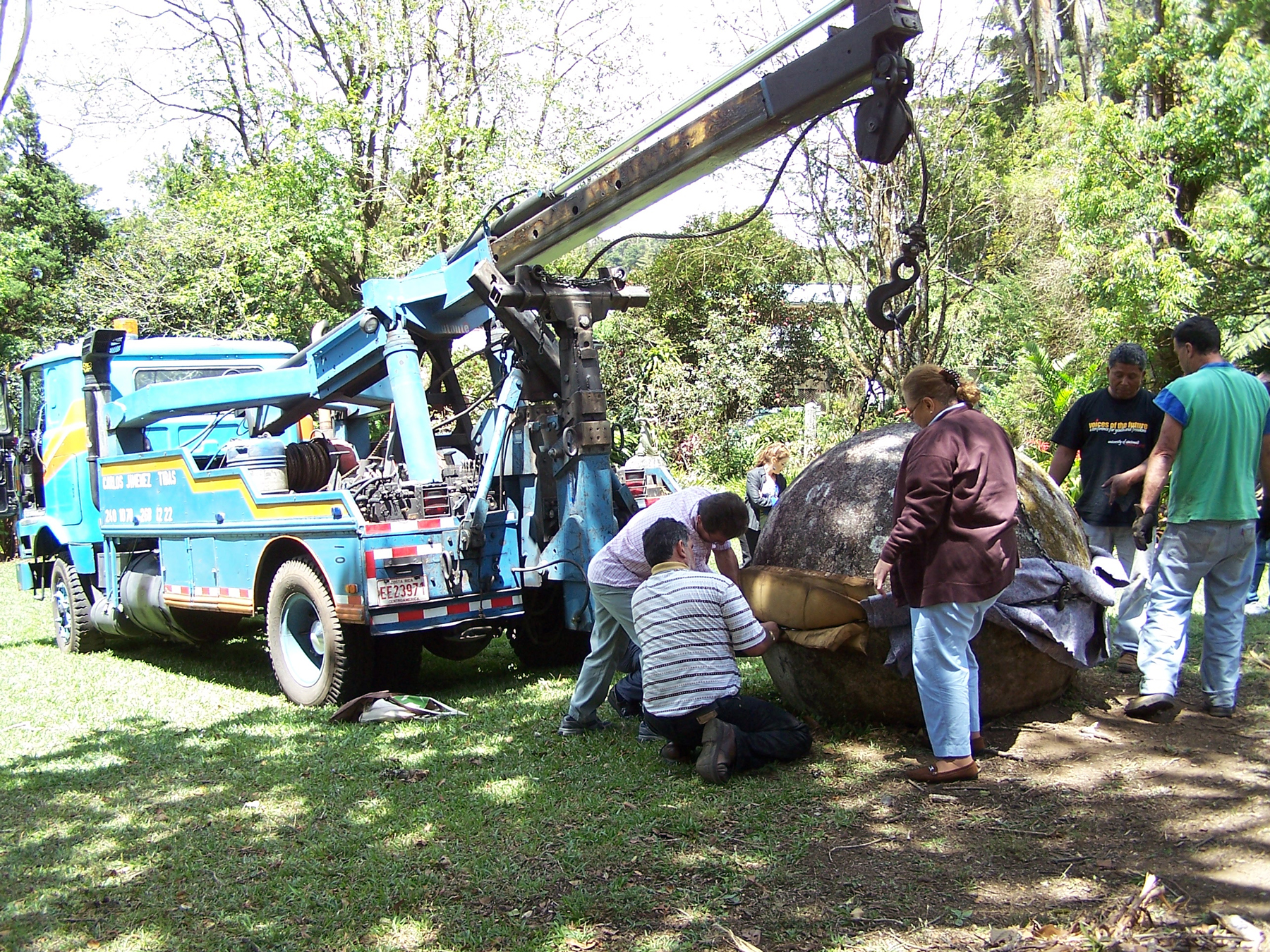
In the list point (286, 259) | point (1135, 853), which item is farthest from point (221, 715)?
point (286, 259)

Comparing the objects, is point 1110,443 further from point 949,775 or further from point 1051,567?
point 949,775

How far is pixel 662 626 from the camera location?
4.94 meters

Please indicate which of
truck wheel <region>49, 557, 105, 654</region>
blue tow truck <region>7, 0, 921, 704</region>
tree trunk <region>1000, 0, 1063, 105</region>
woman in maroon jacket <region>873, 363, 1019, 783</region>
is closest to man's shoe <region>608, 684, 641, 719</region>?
blue tow truck <region>7, 0, 921, 704</region>

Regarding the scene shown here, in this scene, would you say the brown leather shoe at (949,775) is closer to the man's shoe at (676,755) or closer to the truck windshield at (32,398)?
the man's shoe at (676,755)

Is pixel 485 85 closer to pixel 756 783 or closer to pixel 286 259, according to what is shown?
pixel 286 259

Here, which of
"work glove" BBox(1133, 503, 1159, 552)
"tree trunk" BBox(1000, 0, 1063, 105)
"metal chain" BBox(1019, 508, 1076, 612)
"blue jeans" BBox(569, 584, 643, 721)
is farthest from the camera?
"tree trunk" BBox(1000, 0, 1063, 105)

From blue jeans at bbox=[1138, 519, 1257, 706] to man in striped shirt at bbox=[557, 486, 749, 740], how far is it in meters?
2.12

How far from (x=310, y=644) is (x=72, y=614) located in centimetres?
398

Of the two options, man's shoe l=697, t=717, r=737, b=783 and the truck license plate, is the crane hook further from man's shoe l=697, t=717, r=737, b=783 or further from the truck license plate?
the truck license plate

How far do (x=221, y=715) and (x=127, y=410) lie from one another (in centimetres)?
363

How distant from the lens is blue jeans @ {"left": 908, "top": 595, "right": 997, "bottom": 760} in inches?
179

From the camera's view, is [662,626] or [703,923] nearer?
[703,923]

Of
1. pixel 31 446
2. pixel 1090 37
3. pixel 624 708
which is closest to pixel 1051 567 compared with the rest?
pixel 624 708

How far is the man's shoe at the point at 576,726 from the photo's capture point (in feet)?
19.3
